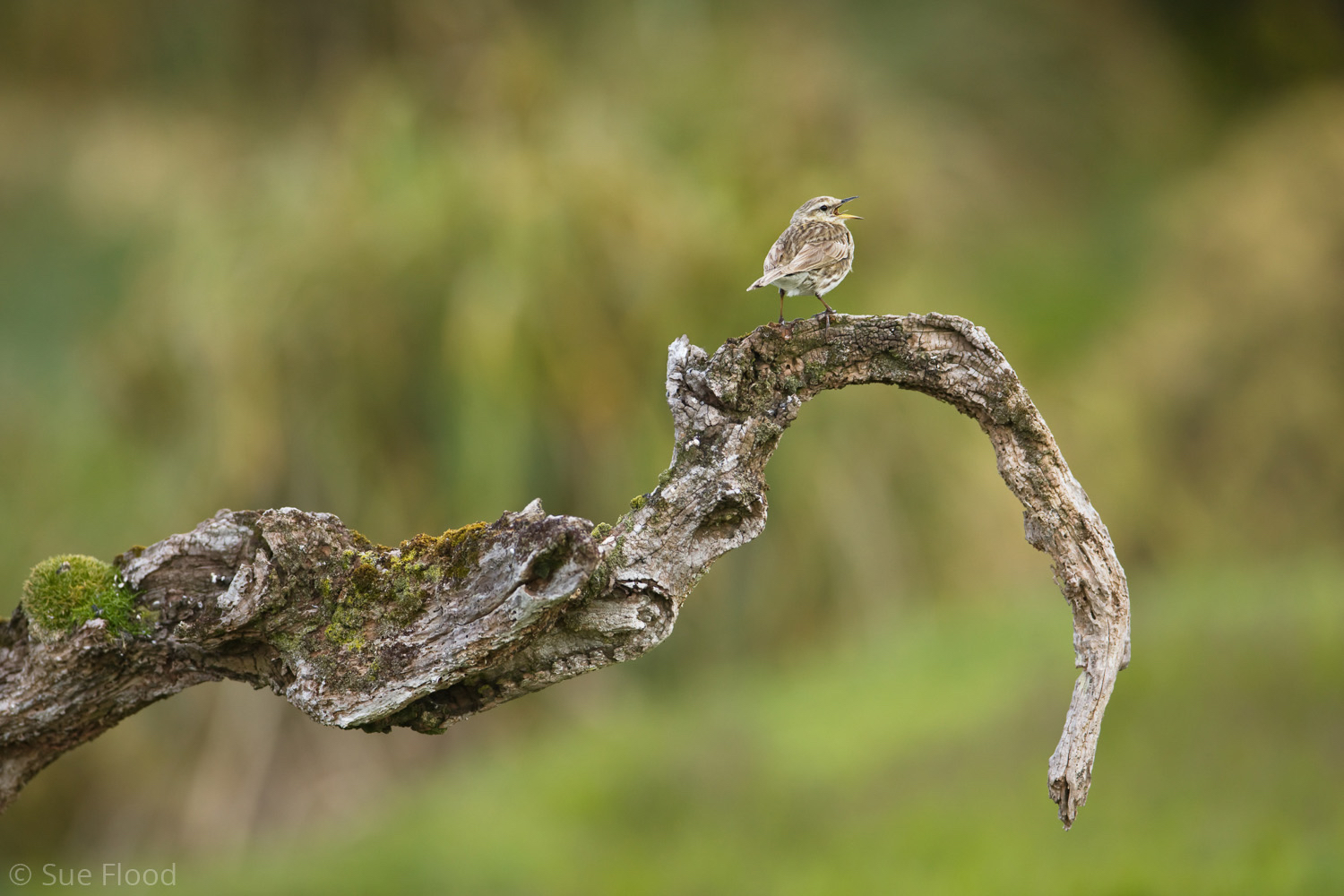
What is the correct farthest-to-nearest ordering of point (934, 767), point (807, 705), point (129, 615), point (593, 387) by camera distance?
point (593, 387) → point (807, 705) → point (934, 767) → point (129, 615)

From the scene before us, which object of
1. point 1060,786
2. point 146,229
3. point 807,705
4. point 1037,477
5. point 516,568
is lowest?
point 1060,786

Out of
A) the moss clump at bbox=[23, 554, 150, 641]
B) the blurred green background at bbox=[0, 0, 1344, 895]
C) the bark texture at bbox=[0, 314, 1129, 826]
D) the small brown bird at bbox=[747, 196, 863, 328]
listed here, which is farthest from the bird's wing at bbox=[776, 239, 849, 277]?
the blurred green background at bbox=[0, 0, 1344, 895]

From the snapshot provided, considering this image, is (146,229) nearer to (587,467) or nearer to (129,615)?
(587,467)

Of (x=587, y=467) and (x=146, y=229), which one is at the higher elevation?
(x=146, y=229)

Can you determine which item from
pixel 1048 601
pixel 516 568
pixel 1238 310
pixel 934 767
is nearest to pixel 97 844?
pixel 934 767

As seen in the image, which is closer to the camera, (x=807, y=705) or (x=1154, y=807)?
(x=1154, y=807)

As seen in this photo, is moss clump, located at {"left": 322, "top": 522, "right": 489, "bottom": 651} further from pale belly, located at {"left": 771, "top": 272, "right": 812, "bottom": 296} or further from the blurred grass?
the blurred grass
